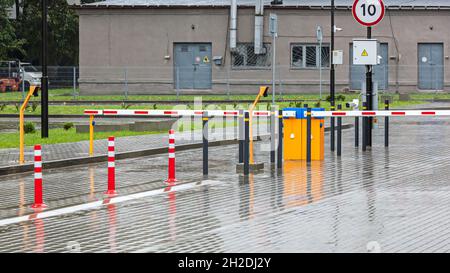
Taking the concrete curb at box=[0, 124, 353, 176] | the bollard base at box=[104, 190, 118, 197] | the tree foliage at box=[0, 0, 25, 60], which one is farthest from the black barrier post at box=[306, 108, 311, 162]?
the tree foliage at box=[0, 0, 25, 60]

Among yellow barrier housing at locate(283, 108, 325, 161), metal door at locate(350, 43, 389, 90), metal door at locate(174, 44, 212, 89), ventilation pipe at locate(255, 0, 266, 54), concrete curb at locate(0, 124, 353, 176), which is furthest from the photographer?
metal door at locate(174, 44, 212, 89)

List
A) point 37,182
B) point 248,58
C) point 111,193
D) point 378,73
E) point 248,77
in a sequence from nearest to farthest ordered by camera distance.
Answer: point 37,182, point 111,193, point 378,73, point 248,77, point 248,58

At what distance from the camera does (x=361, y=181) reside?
54.5 ft

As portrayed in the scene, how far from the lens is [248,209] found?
13.3m

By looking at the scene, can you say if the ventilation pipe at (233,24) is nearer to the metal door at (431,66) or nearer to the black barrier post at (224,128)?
the metal door at (431,66)

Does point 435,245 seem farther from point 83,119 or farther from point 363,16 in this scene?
point 83,119

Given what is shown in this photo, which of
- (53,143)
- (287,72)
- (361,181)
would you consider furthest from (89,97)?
(361,181)

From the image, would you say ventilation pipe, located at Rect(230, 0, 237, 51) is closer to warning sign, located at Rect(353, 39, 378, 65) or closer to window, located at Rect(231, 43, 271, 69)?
window, located at Rect(231, 43, 271, 69)

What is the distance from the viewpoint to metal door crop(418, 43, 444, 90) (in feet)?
187

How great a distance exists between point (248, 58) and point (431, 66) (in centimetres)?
996

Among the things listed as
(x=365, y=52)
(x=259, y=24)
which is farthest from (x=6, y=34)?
(x=365, y=52)

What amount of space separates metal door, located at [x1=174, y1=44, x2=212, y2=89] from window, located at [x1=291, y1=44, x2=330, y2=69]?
467 centimetres

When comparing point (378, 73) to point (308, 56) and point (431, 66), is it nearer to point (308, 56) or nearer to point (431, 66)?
point (431, 66)

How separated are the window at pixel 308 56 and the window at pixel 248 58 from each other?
1.45 m
